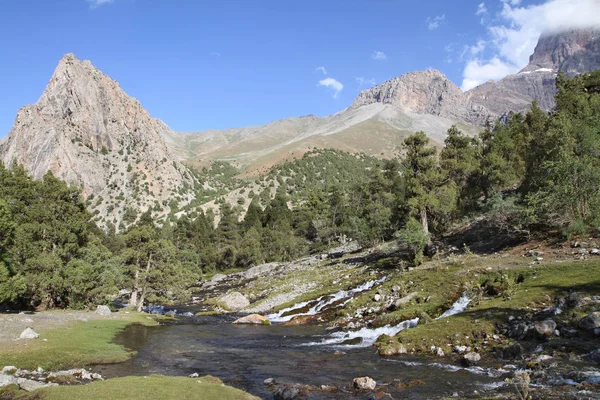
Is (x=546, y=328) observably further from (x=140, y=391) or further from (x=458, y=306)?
(x=140, y=391)

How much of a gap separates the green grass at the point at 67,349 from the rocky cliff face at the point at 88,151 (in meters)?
144

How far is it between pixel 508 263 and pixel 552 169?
12.5 meters

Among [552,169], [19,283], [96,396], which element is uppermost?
[552,169]

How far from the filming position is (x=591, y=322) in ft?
67.7

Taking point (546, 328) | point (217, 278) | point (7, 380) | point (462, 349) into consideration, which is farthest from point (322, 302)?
point (217, 278)

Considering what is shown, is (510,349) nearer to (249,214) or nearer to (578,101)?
(578,101)

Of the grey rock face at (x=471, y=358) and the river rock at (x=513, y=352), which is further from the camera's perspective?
the grey rock face at (x=471, y=358)

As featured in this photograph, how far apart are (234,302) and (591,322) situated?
46652 mm

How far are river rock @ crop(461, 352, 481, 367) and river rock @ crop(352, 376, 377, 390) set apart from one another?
17.4 ft

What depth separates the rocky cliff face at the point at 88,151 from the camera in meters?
171

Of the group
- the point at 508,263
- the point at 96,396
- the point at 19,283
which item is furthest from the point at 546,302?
the point at 19,283

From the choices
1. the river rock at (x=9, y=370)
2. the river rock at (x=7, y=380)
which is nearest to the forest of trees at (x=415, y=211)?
the river rock at (x=9, y=370)

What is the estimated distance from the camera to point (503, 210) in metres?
46.1

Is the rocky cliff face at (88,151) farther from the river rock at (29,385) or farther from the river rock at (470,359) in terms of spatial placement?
the river rock at (470,359)
